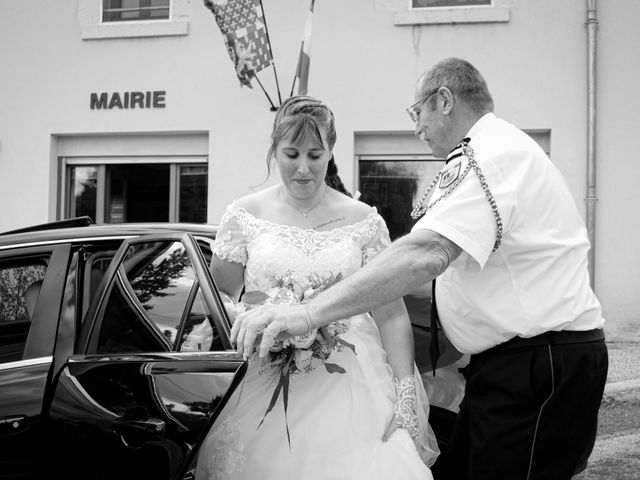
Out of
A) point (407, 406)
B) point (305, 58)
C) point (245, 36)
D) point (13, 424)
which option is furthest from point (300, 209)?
point (245, 36)

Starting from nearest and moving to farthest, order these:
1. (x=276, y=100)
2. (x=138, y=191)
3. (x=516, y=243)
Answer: (x=516, y=243) → (x=276, y=100) → (x=138, y=191)

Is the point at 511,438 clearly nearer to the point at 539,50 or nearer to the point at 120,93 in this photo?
the point at 539,50

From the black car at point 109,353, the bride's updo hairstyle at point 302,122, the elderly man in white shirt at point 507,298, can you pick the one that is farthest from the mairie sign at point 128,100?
the elderly man in white shirt at point 507,298

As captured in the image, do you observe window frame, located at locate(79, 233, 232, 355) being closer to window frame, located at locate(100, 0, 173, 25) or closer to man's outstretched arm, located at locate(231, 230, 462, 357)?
man's outstretched arm, located at locate(231, 230, 462, 357)

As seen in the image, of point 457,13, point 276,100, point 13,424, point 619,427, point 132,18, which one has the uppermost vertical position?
point 132,18

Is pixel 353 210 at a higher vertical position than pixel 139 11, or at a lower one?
lower

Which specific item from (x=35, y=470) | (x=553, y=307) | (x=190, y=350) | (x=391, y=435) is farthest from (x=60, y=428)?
(x=553, y=307)

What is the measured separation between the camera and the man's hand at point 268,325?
1605 millimetres

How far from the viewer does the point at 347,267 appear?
7.38 feet

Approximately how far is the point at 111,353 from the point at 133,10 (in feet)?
23.8

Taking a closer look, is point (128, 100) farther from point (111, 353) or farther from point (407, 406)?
point (407, 406)

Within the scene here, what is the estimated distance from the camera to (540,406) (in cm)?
176

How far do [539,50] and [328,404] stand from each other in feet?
21.7

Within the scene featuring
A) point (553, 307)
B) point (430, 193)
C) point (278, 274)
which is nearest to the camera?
point (553, 307)
